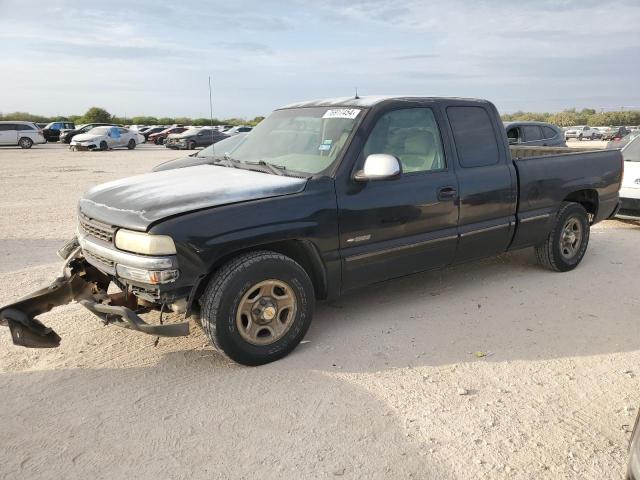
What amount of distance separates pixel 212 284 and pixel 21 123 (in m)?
33.0

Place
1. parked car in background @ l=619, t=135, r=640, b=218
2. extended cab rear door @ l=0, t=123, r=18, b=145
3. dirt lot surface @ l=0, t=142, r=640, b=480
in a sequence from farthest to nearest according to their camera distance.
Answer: extended cab rear door @ l=0, t=123, r=18, b=145 < parked car in background @ l=619, t=135, r=640, b=218 < dirt lot surface @ l=0, t=142, r=640, b=480

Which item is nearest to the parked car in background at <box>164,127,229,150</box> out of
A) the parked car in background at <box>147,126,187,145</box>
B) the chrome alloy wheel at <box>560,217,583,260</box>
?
the parked car in background at <box>147,126,187,145</box>

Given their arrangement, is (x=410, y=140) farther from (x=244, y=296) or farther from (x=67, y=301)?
(x=67, y=301)

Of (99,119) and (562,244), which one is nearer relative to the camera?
(562,244)

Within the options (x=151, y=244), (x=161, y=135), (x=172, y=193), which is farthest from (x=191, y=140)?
(x=151, y=244)

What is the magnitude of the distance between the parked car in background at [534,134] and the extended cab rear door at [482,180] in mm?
7444

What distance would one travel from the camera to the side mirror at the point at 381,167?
3.79 metres

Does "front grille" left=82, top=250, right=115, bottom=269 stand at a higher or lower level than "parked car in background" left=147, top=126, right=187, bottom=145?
lower

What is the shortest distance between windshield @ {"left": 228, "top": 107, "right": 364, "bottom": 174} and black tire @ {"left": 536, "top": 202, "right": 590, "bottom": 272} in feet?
9.20

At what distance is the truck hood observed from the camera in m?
3.41

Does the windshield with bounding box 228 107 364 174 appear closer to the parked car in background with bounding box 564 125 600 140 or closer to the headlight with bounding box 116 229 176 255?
the headlight with bounding box 116 229 176 255

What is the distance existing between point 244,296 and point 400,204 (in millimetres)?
1507

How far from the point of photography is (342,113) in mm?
4367

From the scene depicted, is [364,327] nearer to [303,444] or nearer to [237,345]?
[237,345]
